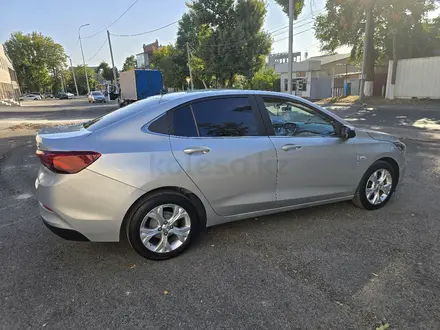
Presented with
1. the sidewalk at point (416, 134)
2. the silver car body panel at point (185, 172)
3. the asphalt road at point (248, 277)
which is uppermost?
the silver car body panel at point (185, 172)

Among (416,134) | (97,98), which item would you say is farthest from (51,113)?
(416,134)

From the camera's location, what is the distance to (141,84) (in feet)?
81.1

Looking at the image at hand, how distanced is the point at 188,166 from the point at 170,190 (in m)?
0.28

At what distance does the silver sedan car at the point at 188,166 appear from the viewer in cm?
287

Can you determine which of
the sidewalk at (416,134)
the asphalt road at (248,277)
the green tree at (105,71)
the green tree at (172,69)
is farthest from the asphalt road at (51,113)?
the green tree at (105,71)

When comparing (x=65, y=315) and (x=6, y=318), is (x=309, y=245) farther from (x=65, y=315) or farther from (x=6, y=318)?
(x=6, y=318)

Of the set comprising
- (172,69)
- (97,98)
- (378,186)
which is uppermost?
(172,69)

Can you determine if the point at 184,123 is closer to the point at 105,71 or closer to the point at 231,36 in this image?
the point at 231,36

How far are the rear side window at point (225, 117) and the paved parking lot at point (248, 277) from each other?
46.4 inches

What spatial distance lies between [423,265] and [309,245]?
102 cm

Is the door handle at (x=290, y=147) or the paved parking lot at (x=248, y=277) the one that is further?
the door handle at (x=290, y=147)

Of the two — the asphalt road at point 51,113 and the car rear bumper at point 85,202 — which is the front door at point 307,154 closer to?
the car rear bumper at point 85,202

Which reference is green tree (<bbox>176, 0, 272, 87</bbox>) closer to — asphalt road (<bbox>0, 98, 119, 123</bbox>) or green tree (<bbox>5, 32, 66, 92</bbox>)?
asphalt road (<bbox>0, 98, 119, 123</bbox>)

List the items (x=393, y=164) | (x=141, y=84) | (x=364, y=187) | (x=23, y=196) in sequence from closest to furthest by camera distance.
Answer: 1. (x=364, y=187)
2. (x=393, y=164)
3. (x=23, y=196)
4. (x=141, y=84)
